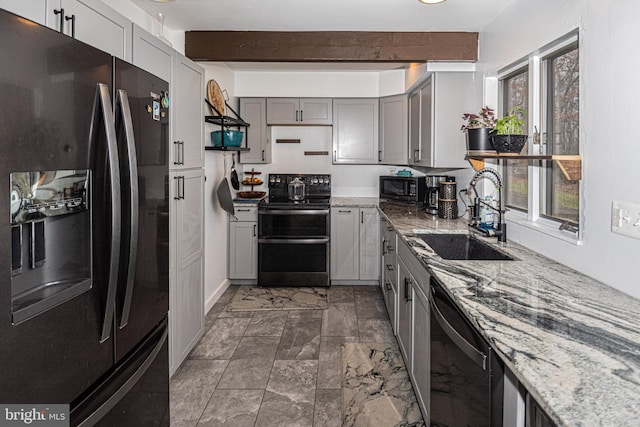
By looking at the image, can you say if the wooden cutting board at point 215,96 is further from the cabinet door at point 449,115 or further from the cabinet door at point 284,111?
the cabinet door at point 449,115

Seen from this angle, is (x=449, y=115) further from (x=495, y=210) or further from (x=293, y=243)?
(x=293, y=243)

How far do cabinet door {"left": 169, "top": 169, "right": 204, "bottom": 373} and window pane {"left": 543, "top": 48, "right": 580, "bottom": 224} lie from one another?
2.15 meters

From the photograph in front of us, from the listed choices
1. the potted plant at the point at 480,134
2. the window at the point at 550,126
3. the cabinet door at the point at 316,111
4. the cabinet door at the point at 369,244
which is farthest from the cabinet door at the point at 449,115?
the cabinet door at the point at 316,111

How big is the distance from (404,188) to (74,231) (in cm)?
382

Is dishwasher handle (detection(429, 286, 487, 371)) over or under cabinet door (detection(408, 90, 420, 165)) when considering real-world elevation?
under

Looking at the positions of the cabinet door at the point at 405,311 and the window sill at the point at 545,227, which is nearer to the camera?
the window sill at the point at 545,227

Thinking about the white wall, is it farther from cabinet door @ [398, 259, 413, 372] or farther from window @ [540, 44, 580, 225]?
cabinet door @ [398, 259, 413, 372]

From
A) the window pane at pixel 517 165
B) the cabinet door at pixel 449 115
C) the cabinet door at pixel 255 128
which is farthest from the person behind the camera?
the cabinet door at pixel 255 128

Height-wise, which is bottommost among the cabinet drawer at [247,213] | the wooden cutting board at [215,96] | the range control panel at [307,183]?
the cabinet drawer at [247,213]

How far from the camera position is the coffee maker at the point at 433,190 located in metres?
3.99

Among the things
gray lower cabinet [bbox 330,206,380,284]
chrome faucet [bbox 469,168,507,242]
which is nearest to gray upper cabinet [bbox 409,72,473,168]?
chrome faucet [bbox 469,168,507,242]

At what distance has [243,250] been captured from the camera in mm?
4734

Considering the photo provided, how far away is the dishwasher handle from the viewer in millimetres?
1324

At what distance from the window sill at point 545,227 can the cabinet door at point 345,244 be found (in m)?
2.09
